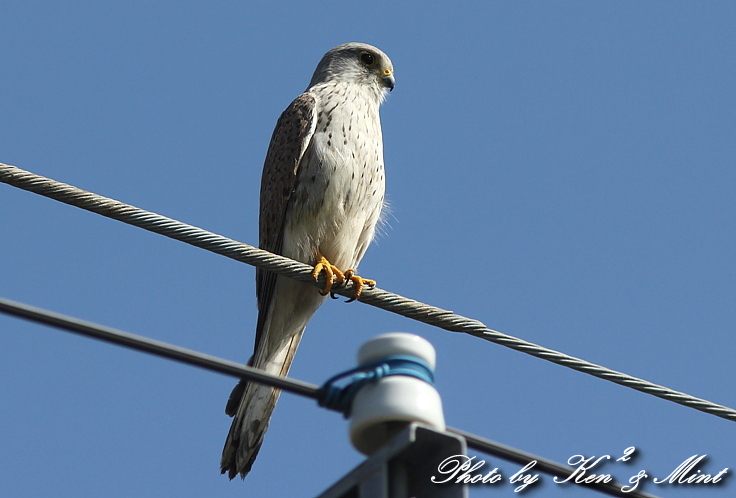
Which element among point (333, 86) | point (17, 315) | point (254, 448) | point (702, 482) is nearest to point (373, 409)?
point (17, 315)

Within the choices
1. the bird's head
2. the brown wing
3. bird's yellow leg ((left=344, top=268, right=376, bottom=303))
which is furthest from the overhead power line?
the bird's head

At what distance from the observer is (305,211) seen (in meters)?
5.89

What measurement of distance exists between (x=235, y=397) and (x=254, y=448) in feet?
1.06

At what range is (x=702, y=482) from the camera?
10.4ft

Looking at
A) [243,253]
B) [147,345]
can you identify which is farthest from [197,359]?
[243,253]

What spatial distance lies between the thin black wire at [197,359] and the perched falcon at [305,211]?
3034 millimetres

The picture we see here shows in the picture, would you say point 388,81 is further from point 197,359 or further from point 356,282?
point 197,359

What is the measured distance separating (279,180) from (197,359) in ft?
11.9

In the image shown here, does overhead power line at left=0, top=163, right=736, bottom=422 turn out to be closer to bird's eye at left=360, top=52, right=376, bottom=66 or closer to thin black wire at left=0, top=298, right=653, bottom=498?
thin black wire at left=0, top=298, right=653, bottom=498

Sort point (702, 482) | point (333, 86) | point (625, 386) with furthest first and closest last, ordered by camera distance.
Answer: point (333, 86) < point (625, 386) < point (702, 482)

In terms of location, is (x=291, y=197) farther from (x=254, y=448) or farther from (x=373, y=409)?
(x=373, y=409)

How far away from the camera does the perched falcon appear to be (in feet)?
19.1

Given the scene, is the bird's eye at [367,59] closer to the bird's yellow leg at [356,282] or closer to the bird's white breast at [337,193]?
the bird's white breast at [337,193]

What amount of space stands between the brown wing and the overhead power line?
6.12ft
